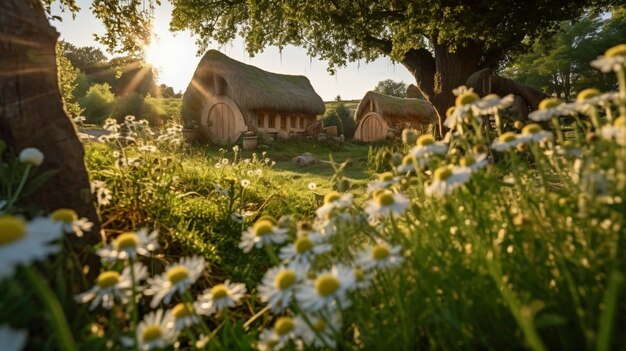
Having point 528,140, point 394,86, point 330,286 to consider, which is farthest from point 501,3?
point 394,86

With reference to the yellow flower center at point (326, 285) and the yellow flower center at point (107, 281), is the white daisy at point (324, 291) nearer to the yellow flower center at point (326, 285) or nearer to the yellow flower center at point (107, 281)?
the yellow flower center at point (326, 285)

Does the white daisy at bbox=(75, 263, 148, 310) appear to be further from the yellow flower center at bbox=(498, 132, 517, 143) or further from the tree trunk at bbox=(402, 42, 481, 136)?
the tree trunk at bbox=(402, 42, 481, 136)

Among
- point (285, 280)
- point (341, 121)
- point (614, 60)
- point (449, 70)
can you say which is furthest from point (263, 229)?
point (341, 121)

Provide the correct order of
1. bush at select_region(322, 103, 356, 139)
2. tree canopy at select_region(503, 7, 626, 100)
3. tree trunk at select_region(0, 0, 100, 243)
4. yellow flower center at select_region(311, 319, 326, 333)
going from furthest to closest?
tree canopy at select_region(503, 7, 626, 100), bush at select_region(322, 103, 356, 139), tree trunk at select_region(0, 0, 100, 243), yellow flower center at select_region(311, 319, 326, 333)

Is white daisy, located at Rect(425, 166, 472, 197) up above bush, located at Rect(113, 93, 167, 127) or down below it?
below

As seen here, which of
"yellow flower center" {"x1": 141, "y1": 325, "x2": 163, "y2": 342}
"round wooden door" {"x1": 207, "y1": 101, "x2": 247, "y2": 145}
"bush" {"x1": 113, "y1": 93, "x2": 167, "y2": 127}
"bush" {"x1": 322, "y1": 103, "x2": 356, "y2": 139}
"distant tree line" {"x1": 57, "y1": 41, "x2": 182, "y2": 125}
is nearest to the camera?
"yellow flower center" {"x1": 141, "y1": 325, "x2": 163, "y2": 342}

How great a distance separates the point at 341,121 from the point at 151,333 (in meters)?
27.9

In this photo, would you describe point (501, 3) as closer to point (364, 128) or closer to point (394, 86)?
point (364, 128)

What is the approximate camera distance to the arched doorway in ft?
62.6

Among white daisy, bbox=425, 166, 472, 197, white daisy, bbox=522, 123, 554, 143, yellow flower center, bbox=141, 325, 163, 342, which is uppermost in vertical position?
white daisy, bbox=522, 123, 554, 143

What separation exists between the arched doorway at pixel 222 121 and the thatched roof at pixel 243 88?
0.40 metres

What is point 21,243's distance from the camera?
69 cm

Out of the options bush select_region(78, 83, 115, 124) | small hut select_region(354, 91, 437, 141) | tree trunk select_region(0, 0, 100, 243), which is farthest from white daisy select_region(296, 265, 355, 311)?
bush select_region(78, 83, 115, 124)

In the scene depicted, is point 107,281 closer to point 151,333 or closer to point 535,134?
point 151,333
